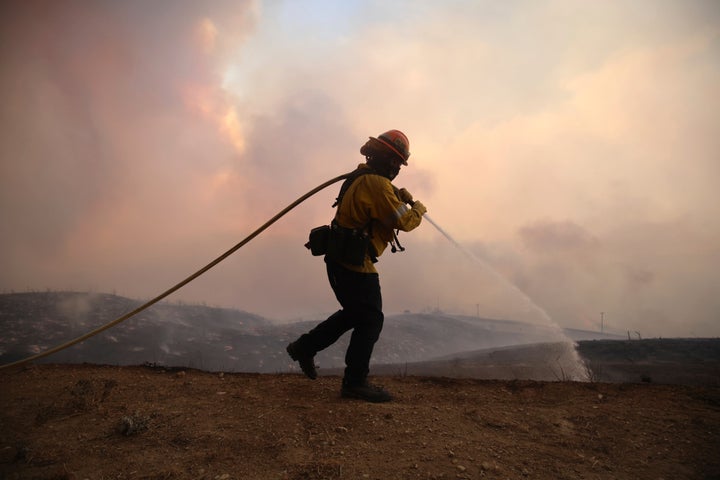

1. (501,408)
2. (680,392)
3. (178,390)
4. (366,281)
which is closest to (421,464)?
(501,408)

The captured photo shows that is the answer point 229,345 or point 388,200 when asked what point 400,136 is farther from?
point 229,345

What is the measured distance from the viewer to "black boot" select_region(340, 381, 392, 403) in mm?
3924

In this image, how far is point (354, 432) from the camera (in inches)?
121

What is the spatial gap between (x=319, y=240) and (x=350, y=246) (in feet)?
1.33

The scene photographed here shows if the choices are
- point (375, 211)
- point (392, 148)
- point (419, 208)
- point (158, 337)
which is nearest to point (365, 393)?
point (375, 211)

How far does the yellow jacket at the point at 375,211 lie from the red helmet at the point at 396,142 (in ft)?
1.51

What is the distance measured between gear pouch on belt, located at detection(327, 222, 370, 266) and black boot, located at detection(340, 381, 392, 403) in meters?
1.28

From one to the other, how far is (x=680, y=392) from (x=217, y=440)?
4710 mm

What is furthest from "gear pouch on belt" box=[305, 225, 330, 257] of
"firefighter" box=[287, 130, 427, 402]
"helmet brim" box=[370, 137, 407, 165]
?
"helmet brim" box=[370, 137, 407, 165]

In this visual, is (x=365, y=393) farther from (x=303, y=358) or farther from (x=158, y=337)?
(x=158, y=337)

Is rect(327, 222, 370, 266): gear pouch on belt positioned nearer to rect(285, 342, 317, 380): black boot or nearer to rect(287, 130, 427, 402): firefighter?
rect(287, 130, 427, 402): firefighter

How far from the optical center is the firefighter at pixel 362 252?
389 centimetres

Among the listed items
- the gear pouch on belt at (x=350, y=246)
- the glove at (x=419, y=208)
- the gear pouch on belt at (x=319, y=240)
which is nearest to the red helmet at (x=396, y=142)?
the glove at (x=419, y=208)

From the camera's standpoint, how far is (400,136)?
14.0ft
